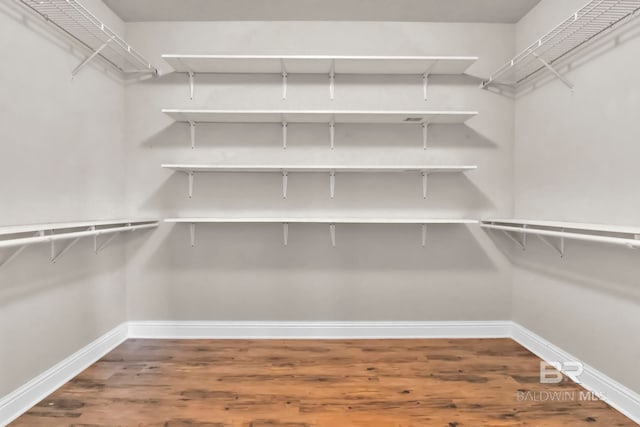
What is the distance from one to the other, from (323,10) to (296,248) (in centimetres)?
188

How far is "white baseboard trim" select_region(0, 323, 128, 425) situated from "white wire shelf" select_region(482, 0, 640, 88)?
3493mm

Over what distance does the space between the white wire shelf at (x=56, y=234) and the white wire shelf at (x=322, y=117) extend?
0.89 m

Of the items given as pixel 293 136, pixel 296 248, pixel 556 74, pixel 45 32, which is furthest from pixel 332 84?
pixel 45 32

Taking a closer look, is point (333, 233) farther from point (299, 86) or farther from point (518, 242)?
point (518, 242)

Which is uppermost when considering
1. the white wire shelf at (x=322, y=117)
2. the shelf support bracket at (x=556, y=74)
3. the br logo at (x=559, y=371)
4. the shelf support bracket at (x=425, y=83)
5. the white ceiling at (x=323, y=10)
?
the white ceiling at (x=323, y=10)

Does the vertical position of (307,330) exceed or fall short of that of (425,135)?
it falls short

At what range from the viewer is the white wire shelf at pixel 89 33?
1865 millimetres

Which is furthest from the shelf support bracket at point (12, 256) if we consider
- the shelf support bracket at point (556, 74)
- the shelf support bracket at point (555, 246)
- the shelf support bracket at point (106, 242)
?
the shelf support bracket at point (556, 74)

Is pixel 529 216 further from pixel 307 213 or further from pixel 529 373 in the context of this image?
pixel 307 213

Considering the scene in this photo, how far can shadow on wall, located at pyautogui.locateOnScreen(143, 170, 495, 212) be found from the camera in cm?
279

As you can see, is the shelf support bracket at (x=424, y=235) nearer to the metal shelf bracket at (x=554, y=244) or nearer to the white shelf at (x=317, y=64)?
the metal shelf bracket at (x=554, y=244)

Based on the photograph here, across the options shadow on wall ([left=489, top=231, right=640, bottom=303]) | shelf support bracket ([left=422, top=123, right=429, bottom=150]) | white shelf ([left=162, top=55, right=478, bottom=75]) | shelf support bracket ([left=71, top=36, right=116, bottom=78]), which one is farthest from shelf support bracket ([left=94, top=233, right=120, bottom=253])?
shadow on wall ([left=489, top=231, right=640, bottom=303])

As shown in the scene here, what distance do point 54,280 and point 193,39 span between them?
6.71 ft

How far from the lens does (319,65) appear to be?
8.59ft
